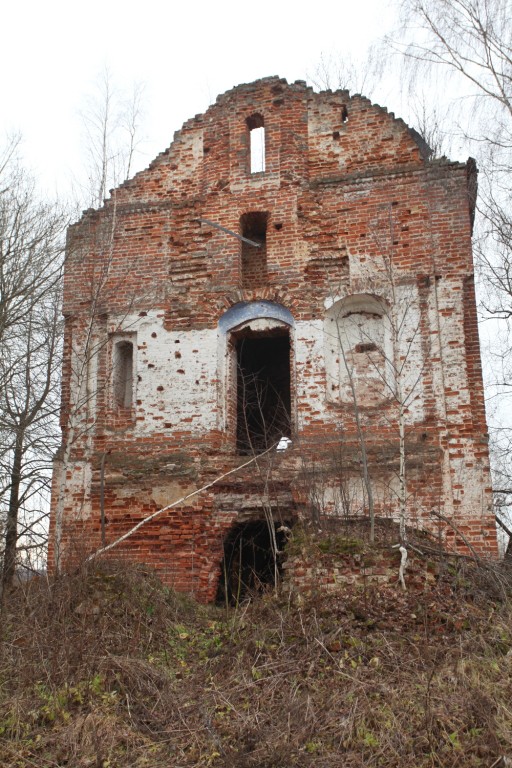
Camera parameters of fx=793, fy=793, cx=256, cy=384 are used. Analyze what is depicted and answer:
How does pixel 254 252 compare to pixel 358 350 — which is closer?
pixel 358 350

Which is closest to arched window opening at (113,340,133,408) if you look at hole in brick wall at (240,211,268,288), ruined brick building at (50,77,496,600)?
ruined brick building at (50,77,496,600)

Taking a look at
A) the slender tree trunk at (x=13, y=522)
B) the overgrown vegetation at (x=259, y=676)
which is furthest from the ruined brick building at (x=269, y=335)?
the overgrown vegetation at (x=259, y=676)

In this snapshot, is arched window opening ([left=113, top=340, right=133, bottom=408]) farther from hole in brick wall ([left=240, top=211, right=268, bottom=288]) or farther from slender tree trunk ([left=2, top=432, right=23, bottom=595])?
hole in brick wall ([left=240, top=211, right=268, bottom=288])

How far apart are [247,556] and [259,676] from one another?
4.44 meters

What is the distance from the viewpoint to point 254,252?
12.7m

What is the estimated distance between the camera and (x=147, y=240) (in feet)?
41.6

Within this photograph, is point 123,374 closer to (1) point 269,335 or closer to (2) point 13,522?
(1) point 269,335

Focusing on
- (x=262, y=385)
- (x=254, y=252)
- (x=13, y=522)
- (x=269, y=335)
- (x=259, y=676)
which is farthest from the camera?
(x=262, y=385)

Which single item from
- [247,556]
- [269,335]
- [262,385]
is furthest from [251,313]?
[247,556]

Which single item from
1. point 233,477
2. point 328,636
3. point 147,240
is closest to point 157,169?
point 147,240

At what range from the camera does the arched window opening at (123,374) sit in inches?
475

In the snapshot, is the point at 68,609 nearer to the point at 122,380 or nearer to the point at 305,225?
the point at 122,380

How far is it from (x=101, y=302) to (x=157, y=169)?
2.49 m

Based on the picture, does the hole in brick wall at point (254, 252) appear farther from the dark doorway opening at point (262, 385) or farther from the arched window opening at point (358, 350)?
the arched window opening at point (358, 350)
